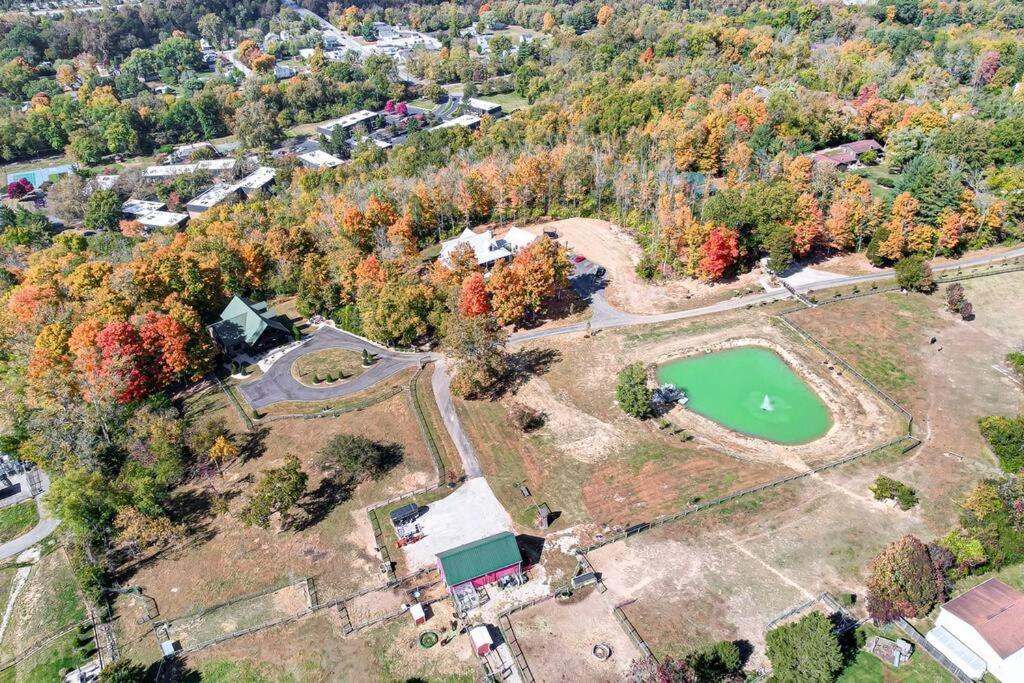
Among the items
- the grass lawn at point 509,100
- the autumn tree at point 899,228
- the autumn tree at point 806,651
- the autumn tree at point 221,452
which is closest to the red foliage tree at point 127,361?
the autumn tree at point 221,452

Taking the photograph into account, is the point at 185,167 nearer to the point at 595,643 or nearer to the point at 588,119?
the point at 588,119

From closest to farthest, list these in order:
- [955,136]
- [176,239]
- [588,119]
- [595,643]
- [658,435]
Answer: [595,643], [658,435], [176,239], [955,136], [588,119]

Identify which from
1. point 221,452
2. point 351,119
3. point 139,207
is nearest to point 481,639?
point 221,452

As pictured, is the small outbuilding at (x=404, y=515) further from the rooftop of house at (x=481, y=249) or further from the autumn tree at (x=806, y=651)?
the rooftop of house at (x=481, y=249)

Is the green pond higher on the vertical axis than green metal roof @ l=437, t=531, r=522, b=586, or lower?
lower

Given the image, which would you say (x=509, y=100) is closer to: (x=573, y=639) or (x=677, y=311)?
(x=677, y=311)

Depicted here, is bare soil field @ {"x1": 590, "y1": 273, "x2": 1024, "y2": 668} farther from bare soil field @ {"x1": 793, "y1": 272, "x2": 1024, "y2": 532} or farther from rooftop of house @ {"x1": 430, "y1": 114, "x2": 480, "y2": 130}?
rooftop of house @ {"x1": 430, "y1": 114, "x2": 480, "y2": 130}

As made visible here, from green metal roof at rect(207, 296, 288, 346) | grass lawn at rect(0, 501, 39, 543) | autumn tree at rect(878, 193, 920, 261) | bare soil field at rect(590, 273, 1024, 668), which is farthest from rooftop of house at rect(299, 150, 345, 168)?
bare soil field at rect(590, 273, 1024, 668)

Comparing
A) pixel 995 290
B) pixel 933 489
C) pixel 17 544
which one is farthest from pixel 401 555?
pixel 995 290
